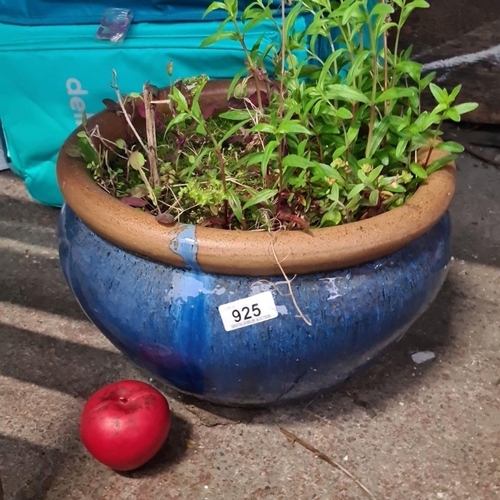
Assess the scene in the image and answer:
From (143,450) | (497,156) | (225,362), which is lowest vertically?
(497,156)

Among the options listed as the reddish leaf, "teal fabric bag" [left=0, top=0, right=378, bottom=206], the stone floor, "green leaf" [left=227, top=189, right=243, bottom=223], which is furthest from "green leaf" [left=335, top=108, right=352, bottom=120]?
the stone floor

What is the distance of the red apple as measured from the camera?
1134mm

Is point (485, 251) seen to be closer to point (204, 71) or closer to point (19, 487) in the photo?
point (204, 71)

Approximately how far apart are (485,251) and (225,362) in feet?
3.44

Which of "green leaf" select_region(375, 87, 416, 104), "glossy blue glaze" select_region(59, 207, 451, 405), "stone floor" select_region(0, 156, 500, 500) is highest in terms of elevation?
"green leaf" select_region(375, 87, 416, 104)

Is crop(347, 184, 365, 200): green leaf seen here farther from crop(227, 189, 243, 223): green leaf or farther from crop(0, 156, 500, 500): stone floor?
crop(0, 156, 500, 500): stone floor

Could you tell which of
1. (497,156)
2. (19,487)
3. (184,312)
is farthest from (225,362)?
(497,156)

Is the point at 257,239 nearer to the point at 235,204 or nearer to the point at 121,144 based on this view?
the point at 235,204

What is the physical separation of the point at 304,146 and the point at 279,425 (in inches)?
22.5

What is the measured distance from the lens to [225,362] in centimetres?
112

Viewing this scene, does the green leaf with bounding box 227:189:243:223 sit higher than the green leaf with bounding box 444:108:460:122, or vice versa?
the green leaf with bounding box 444:108:460:122

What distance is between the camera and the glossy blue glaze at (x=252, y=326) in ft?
3.51

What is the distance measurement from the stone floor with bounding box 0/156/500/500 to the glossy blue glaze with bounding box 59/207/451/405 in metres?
0.15

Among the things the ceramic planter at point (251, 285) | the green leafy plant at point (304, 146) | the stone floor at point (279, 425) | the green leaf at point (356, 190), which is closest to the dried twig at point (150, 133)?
the green leafy plant at point (304, 146)
